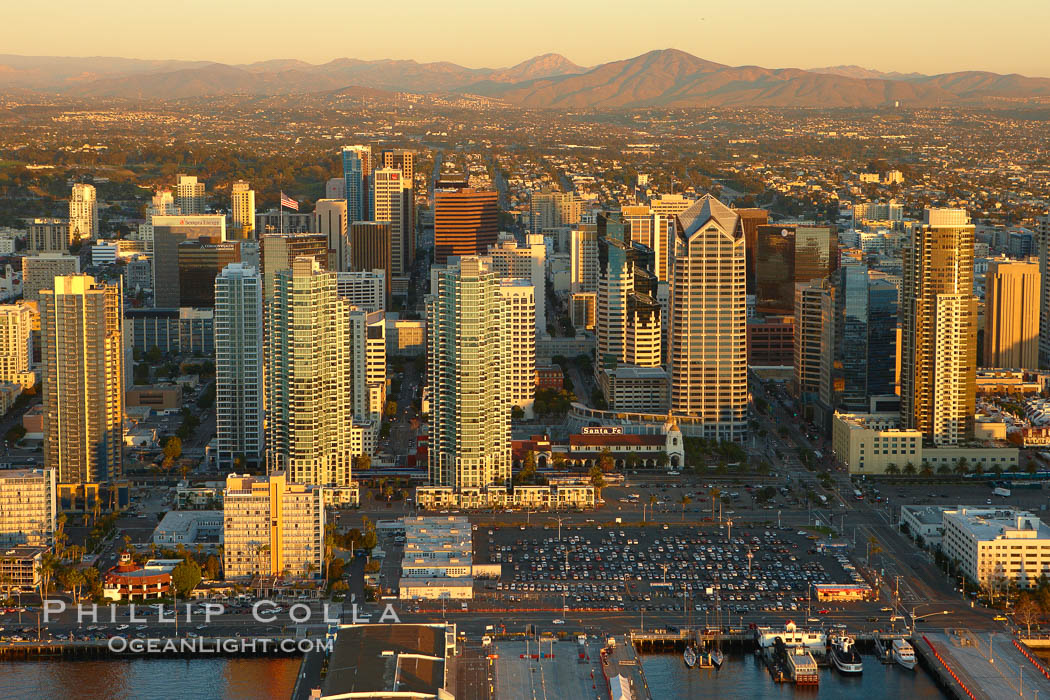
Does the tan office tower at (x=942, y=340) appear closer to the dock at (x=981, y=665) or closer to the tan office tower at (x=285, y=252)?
the dock at (x=981, y=665)

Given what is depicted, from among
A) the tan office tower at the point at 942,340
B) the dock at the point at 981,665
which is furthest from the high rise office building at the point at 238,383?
the dock at the point at 981,665

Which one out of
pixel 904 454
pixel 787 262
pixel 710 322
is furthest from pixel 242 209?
pixel 904 454

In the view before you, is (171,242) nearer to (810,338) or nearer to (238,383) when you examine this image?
(238,383)

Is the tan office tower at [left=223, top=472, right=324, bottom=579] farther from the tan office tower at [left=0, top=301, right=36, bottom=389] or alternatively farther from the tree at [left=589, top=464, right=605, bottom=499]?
the tan office tower at [left=0, top=301, right=36, bottom=389]

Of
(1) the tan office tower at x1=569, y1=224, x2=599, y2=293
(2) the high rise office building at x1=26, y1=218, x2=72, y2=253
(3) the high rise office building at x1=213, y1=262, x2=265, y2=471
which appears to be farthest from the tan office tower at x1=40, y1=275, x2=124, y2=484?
(2) the high rise office building at x1=26, y1=218, x2=72, y2=253

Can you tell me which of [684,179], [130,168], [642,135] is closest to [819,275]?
[684,179]

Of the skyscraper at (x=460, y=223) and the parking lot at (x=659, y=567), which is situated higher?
the skyscraper at (x=460, y=223)
